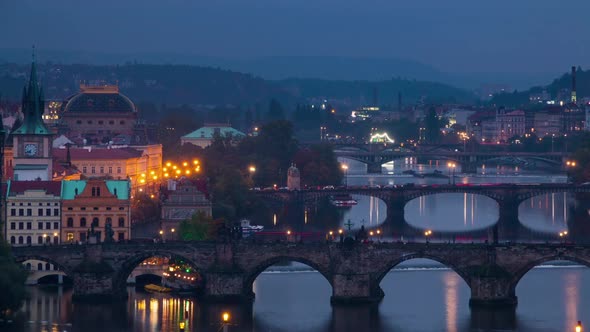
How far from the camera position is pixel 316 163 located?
348 feet

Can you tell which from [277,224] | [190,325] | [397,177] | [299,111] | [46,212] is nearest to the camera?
[190,325]

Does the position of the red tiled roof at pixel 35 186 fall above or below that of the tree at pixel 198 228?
above

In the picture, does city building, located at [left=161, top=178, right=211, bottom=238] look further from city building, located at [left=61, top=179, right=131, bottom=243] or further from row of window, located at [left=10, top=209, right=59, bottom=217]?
row of window, located at [left=10, top=209, right=59, bottom=217]

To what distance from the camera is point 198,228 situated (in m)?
65.6

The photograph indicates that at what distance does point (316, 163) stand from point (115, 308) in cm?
5042

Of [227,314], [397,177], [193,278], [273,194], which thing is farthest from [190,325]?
[397,177]

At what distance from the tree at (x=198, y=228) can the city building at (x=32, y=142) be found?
7659mm

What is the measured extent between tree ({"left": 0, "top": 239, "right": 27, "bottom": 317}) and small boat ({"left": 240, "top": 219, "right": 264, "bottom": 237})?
20897mm

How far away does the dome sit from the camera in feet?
359

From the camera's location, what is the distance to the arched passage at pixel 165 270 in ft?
190

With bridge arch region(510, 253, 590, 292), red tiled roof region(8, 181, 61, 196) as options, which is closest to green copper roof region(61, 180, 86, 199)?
red tiled roof region(8, 181, 61, 196)

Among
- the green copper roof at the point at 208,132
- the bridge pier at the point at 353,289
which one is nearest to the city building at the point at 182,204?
the bridge pier at the point at 353,289

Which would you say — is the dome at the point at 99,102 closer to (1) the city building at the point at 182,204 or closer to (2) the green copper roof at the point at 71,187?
(1) the city building at the point at 182,204

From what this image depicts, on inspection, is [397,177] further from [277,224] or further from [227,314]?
[227,314]
